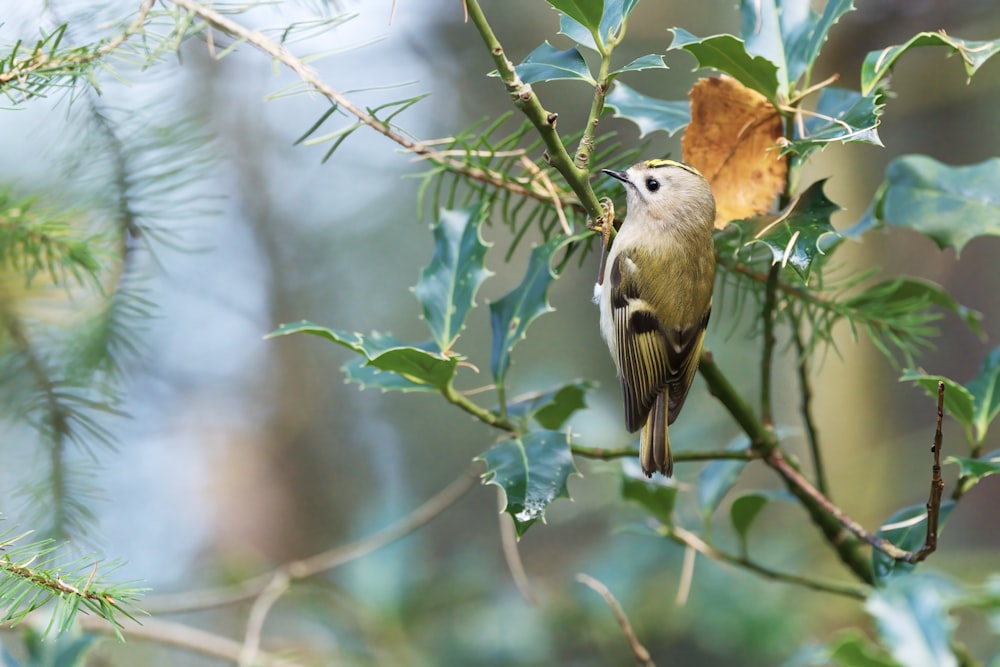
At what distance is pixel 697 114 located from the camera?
0.85m

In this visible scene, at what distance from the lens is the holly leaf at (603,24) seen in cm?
69

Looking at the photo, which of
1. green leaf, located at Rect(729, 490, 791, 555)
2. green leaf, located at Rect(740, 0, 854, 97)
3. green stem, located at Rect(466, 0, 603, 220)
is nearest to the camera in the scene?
green stem, located at Rect(466, 0, 603, 220)

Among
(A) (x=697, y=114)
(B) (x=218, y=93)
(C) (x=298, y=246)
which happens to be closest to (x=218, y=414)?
(C) (x=298, y=246)

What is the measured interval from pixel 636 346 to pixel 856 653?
25.2 inches

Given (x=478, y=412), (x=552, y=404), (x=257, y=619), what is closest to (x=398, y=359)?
(x=478, y=412)

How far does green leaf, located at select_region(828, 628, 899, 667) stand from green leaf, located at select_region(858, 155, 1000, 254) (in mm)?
515

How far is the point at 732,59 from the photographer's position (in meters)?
0.74

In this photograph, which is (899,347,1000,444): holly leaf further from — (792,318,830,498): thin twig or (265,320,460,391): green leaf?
(265,320,460,391): green leaf

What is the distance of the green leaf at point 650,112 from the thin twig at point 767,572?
0.49m

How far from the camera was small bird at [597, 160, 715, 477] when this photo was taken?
1.05m

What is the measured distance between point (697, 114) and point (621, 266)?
1.09ft

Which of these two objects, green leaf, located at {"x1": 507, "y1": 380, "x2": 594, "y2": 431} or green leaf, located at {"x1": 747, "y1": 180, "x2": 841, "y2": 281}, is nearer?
green leaf, located at {"x1": 747, "y1": 180, "x2": 841, "y2": 281}

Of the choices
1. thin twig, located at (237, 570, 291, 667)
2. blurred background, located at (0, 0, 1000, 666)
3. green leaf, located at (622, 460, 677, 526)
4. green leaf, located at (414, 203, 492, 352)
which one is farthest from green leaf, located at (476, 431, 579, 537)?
blurred background, located at (0, 0, 1000, 666)

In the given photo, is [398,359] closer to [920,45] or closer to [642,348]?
[642,348]
